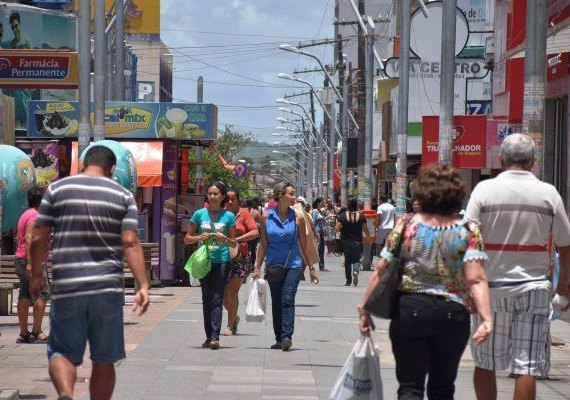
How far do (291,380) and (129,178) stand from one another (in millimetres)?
6474

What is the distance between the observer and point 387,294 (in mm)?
6922

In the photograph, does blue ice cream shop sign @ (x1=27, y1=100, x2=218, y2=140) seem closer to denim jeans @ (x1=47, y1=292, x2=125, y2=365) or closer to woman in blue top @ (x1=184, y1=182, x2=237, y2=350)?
woman in blue top @ (x1=184, y1=182, x2=237, y2=350)

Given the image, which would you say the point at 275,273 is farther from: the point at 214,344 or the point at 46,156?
the point at 46,156

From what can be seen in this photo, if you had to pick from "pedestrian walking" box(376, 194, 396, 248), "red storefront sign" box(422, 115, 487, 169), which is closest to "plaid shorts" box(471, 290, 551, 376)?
"red storefront sign" box(422, 115, 487, 169)

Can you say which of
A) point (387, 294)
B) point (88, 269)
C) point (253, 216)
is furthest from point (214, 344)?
point (253, 216)

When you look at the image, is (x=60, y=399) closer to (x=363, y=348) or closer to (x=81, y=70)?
(x=363, y=348)

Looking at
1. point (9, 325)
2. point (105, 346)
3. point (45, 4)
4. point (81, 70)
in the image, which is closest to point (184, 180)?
point (81, 70)

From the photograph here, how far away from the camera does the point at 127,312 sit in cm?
1809

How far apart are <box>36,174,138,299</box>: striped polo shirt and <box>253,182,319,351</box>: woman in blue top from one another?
17.6ft

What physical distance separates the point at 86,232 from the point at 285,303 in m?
5.57

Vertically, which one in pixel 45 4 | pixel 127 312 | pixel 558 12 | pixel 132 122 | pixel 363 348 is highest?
pixel 45 4

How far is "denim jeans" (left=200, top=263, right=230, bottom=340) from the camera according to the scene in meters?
13.2

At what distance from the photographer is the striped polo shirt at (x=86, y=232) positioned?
7711mm

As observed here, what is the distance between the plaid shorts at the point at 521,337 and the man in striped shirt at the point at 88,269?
7.13ft
